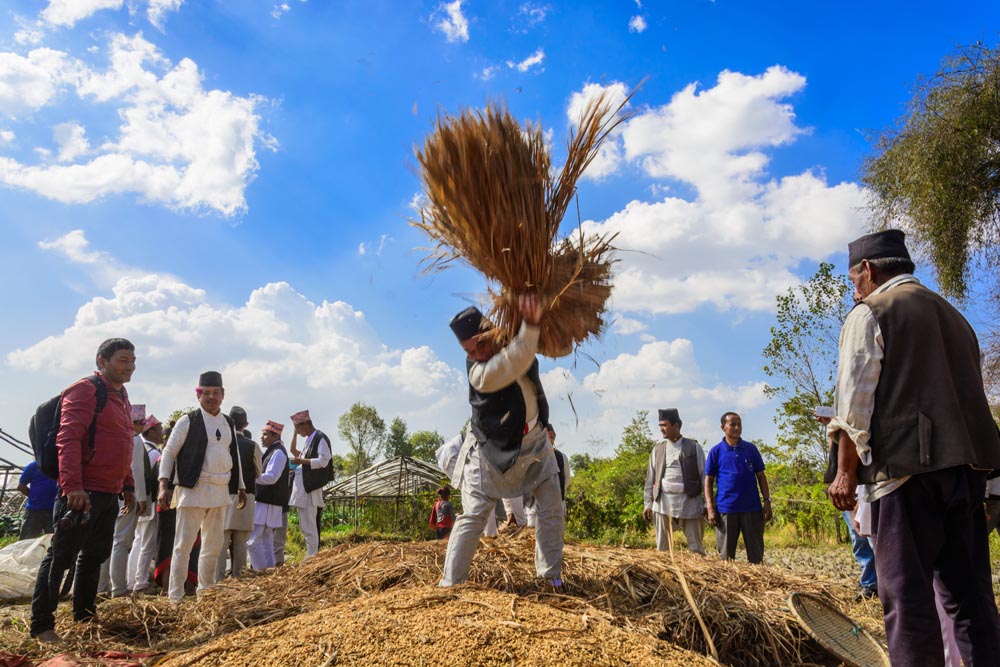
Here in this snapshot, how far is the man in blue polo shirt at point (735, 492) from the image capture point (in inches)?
268

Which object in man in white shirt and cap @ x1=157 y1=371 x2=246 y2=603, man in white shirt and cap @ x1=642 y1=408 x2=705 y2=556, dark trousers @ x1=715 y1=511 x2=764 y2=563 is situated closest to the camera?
man in white shirt and cap @ x1=157 y1=371 x2=246 y2=603

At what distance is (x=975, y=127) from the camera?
30.5ft

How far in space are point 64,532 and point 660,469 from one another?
19.6 ft

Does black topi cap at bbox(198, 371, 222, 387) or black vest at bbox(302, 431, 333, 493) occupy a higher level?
black topi cap at bbox(198, 371, 222, 387)

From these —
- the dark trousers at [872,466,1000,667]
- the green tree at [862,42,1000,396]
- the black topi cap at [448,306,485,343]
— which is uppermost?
the green tree at [862,42,1000,396]

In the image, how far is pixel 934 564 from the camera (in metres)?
2.67

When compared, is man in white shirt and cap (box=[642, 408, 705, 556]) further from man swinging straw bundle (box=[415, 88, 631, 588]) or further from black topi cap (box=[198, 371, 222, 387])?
black topi cap (box=[198, 371, 222, 387])

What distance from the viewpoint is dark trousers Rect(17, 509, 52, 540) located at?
776cm

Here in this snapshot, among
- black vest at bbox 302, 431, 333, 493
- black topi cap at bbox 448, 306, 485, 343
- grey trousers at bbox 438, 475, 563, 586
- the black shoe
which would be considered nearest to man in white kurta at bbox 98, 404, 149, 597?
black vest at bbox 302, 431, 333, 493

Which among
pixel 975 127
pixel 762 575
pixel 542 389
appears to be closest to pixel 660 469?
pixel 762 575

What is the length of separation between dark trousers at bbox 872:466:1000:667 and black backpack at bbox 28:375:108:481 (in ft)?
15.6

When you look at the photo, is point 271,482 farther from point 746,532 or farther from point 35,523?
point 746,532

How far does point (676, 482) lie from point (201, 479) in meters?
5.10

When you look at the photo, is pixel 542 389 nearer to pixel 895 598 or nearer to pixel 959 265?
pixel 895 598
